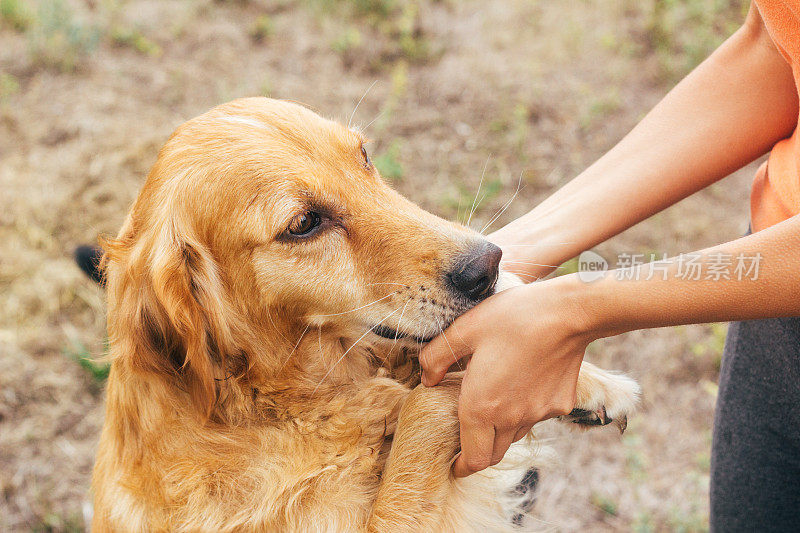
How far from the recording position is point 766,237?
4.20 feet

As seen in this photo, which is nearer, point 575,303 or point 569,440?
point 575,303

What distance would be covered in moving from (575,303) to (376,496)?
0.89 m

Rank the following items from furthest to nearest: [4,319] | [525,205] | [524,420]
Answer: [525,205] < [4,319] < [524,420]

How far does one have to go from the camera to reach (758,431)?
1875mm

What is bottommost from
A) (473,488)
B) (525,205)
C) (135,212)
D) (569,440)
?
→ (569,440)

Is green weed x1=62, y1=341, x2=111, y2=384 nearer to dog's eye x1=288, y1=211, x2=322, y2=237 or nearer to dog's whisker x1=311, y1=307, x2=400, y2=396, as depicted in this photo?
dog's whisker x1=311, y1=307, x2=400, y2=396

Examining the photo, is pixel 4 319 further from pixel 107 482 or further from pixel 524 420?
pixel 524 420

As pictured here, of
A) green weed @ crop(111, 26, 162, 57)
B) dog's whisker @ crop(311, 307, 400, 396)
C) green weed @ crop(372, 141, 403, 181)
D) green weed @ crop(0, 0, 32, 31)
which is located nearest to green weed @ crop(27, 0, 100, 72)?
green weed @ crop(111, 26, 162, 57)

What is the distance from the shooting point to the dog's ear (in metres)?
1.77

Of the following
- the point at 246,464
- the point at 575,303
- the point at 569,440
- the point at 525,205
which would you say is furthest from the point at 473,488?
the point at 525,205

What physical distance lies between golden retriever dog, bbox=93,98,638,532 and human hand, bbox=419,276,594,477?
6.2 inches

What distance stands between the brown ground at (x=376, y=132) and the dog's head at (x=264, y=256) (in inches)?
69.9

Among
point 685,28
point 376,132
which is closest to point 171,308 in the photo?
point 376,132

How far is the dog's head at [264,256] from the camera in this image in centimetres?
179
